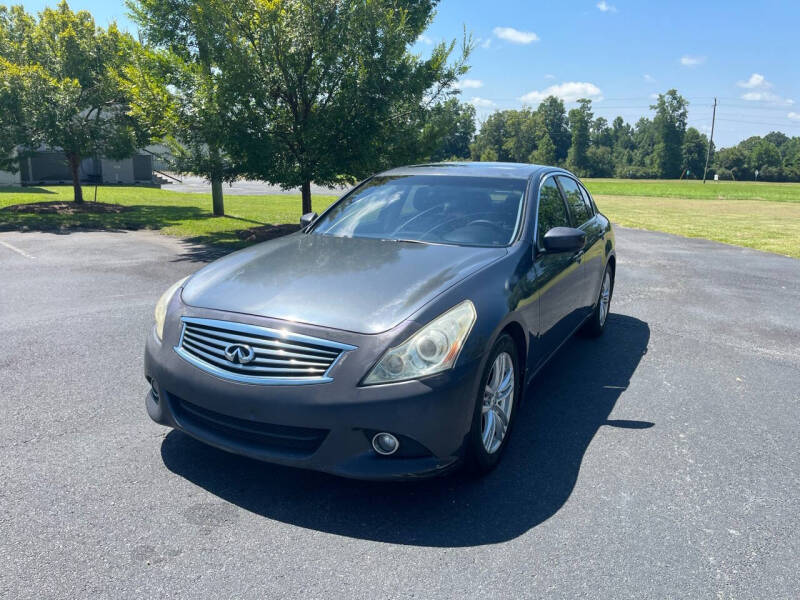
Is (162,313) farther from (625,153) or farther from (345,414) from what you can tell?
(625,153)

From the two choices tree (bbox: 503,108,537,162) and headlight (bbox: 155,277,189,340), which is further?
tree (bbox: 503,108,537,162)

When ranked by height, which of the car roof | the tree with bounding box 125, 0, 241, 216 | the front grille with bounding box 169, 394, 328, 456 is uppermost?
the tree with bounding box 125, 0, 241, 216

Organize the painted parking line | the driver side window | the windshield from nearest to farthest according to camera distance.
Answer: the windshield → the driver side window → the painted parking line

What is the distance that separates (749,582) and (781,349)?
14.3ft

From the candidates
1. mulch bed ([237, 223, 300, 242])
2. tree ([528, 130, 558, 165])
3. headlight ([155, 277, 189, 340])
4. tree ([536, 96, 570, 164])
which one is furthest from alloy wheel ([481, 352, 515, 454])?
tree ([536, 96, 570, 164])

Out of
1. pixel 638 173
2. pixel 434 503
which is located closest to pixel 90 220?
pixel 434 503

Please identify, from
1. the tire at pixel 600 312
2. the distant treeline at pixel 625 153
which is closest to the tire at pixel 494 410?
the tire at pixel 600 312

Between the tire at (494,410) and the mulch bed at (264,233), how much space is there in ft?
33.6

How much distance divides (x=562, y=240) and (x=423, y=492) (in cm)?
189

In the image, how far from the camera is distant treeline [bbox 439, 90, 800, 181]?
12731 centimetres

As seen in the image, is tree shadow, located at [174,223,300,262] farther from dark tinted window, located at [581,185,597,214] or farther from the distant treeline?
the distant treeline

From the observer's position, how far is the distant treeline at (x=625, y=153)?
127 meters

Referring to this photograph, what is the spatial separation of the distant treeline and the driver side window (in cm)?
11394

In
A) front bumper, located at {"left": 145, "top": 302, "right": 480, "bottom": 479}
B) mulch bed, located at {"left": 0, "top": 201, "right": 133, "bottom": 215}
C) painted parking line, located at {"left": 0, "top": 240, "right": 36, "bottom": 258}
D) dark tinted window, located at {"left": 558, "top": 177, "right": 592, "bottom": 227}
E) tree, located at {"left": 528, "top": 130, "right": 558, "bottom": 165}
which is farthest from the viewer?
tree, located at {"left": 528, "top": 130, "right": 558, "bottom": 165}
